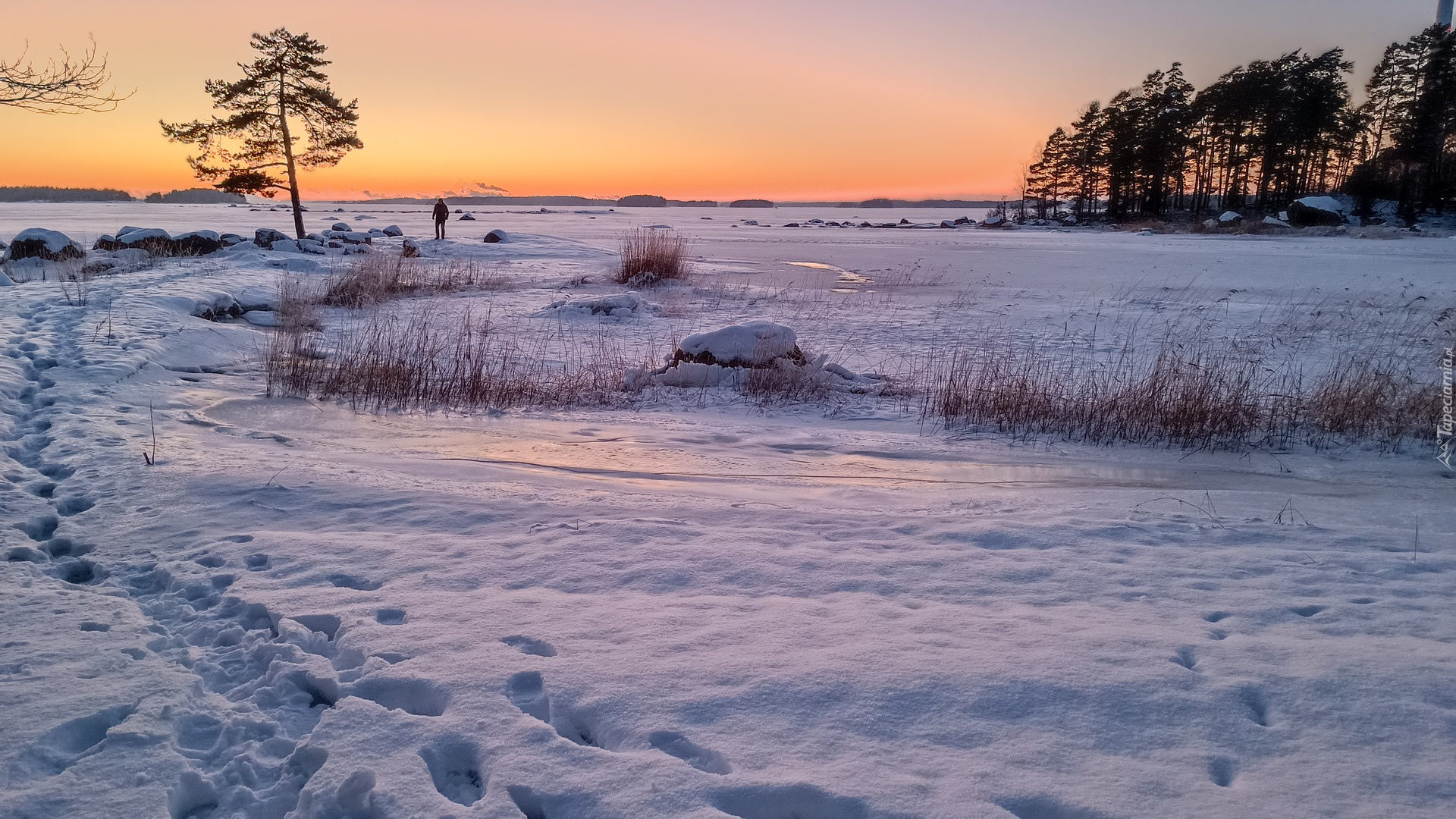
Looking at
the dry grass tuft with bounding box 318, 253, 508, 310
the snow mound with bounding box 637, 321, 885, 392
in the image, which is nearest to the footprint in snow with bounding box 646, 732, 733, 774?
the snow mound with bounding box 637, 321, 885, 392

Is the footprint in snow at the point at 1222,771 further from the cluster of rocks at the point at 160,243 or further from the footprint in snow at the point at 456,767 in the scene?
the cluster of rocks at the point at 160,243

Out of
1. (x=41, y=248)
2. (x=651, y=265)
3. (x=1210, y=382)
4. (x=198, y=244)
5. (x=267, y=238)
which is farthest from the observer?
(x=267, y=238)

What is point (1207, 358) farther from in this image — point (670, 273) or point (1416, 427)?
point (670, 273)

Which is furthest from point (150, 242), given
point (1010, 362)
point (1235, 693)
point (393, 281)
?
point (1235, 693)

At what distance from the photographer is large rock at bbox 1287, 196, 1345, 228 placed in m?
34.9

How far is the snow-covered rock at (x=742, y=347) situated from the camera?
30.0ft

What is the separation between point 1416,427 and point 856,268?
17699mm

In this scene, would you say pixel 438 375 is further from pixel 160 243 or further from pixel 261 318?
pixel 160 243

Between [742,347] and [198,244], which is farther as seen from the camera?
[198,244]

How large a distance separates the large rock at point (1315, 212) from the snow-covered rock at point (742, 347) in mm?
36392

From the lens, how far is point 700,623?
314 cm

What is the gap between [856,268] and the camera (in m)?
23.8

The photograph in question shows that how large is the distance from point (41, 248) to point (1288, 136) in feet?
189

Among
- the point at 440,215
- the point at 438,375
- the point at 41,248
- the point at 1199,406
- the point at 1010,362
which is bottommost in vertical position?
the point at 438,375
